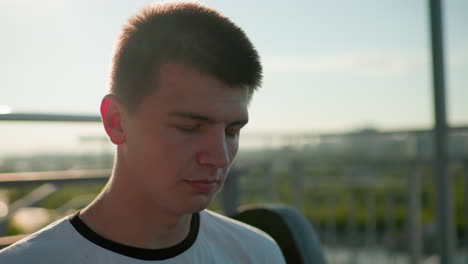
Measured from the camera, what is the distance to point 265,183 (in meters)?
4.11

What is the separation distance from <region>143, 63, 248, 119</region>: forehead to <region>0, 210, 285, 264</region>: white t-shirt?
0.29 meters

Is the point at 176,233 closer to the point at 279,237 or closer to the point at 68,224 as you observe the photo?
the point at 68,224

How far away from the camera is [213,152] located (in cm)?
91

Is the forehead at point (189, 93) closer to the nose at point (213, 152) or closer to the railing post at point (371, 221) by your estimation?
the nose at point (213, 152)

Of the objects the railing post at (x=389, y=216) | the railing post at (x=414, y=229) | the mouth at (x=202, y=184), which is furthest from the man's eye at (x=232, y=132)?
the railing post at (x=389, y=216)

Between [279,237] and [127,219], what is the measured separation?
1.57 feet

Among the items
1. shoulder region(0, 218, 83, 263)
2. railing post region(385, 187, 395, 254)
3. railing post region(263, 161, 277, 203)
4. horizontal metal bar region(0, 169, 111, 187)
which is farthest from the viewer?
railing post region(263, 161, 277, 203)

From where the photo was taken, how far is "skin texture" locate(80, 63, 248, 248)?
90cm

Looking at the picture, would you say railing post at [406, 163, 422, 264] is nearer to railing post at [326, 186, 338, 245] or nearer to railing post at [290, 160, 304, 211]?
railing post at [326, 186, 338, 245]

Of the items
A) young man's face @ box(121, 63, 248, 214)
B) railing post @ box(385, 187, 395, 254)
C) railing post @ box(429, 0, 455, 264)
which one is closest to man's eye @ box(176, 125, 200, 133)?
young man's face @ box(121, 63, 248, 214)

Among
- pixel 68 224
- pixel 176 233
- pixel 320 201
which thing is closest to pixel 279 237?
pixel 176 233

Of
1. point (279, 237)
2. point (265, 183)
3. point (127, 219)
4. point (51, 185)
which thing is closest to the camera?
point (127, 219)

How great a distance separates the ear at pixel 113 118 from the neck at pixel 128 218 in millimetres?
94

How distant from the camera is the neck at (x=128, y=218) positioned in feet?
3.22
